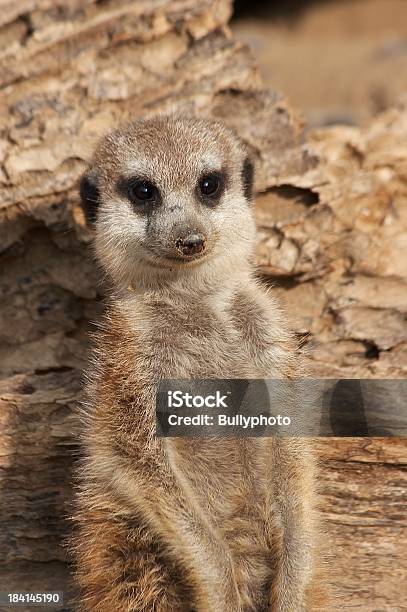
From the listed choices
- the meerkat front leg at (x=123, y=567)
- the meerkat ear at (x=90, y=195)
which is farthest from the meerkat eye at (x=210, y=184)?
the meerkat front leg at (x=123, y=567)

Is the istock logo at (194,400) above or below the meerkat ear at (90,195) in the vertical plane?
below

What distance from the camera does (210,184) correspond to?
12.2 ft

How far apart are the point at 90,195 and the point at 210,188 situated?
57 centimetres

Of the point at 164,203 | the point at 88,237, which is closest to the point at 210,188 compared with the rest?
the point at 164,203

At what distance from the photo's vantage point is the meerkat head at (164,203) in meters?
3.58

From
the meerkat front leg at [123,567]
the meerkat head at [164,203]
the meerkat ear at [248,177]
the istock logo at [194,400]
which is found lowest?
the meerkat front leg at [123,567]

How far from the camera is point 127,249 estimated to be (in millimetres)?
3709

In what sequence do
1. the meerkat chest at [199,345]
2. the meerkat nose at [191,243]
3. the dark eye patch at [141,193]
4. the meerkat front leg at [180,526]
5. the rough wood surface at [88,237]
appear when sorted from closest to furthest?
the meerkat front leg at [180,526] → the meerkat nose at [191,243] → the meerkat chest at [199,345] → the dark eye patch at [141,193] → the rough wood surface at [88,237]

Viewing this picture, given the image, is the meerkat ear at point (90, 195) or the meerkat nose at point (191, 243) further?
the meerkat ear at point (90, 195)

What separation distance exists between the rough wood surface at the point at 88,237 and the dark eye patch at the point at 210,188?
860 mm

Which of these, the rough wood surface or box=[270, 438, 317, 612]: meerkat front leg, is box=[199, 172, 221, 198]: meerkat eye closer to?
the rough wood surface

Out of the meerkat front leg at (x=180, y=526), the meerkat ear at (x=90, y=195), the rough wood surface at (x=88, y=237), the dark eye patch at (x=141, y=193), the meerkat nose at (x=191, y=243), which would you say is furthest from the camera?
the rough wood surface at (x=88, y=237)
